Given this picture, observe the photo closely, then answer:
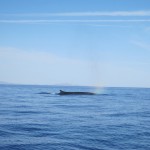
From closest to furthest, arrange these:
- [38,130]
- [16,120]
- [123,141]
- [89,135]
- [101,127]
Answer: [123,141]
[89,135]
[38,130]
[101,127]
[16,120]

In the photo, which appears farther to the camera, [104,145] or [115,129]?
[115,129]

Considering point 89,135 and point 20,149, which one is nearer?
point 20,149

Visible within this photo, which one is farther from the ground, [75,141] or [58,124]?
[58,124]

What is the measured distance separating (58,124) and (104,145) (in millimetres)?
12121

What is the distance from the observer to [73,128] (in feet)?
118

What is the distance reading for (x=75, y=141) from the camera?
1142 inches

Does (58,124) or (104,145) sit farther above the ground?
(58,124)

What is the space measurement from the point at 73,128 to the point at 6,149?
40.1ft

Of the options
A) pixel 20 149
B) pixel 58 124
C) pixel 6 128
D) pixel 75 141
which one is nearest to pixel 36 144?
pixel 20 149

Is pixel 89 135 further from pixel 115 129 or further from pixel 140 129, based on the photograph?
pixel 140 129

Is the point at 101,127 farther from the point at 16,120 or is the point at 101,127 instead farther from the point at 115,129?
the point at 16,120

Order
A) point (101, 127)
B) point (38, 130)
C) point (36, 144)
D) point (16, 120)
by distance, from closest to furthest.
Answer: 1. point (36, 144)
2. point (38, 130)
3. point (101, 127)
4. point (16, 120)

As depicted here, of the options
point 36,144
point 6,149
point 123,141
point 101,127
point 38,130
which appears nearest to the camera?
point 6,149

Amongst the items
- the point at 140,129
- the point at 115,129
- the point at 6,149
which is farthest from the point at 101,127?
the point at 6,149
